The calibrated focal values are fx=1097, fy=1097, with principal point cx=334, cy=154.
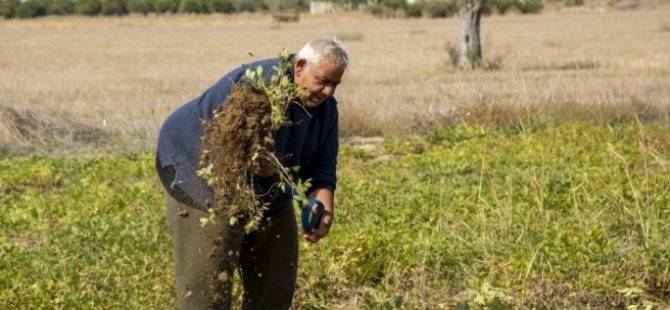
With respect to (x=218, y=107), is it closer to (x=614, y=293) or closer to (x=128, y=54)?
(x=614, y=293)

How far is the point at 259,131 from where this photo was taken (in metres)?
4.48

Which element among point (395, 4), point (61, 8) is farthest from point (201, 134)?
point (61, 8)

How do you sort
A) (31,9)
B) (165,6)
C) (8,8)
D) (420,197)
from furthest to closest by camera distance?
(165,6) → (31,9) → (8,8) → (420,197)

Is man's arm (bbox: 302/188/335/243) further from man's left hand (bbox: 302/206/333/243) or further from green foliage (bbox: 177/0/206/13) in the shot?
green foliage (bbox: 177/0/206/13)

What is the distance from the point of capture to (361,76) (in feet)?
74.5

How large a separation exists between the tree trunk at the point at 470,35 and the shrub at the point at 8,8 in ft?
202

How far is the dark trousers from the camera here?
4703 mm

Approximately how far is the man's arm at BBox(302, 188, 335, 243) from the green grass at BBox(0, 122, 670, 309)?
2.41 ft

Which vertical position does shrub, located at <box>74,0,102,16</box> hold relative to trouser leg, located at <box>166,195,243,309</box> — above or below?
below

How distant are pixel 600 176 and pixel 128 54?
1060 inches

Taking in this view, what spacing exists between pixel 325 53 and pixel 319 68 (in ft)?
0.22

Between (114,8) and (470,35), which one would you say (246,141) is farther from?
(114,8)

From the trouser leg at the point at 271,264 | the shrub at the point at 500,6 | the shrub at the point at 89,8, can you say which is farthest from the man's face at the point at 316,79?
the shrub at the point at 89,8

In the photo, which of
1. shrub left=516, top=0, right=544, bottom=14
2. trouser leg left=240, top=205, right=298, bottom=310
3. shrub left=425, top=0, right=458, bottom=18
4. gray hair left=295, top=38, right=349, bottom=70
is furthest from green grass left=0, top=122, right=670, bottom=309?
shrub left=516, top=0, right=544, bottom=14
